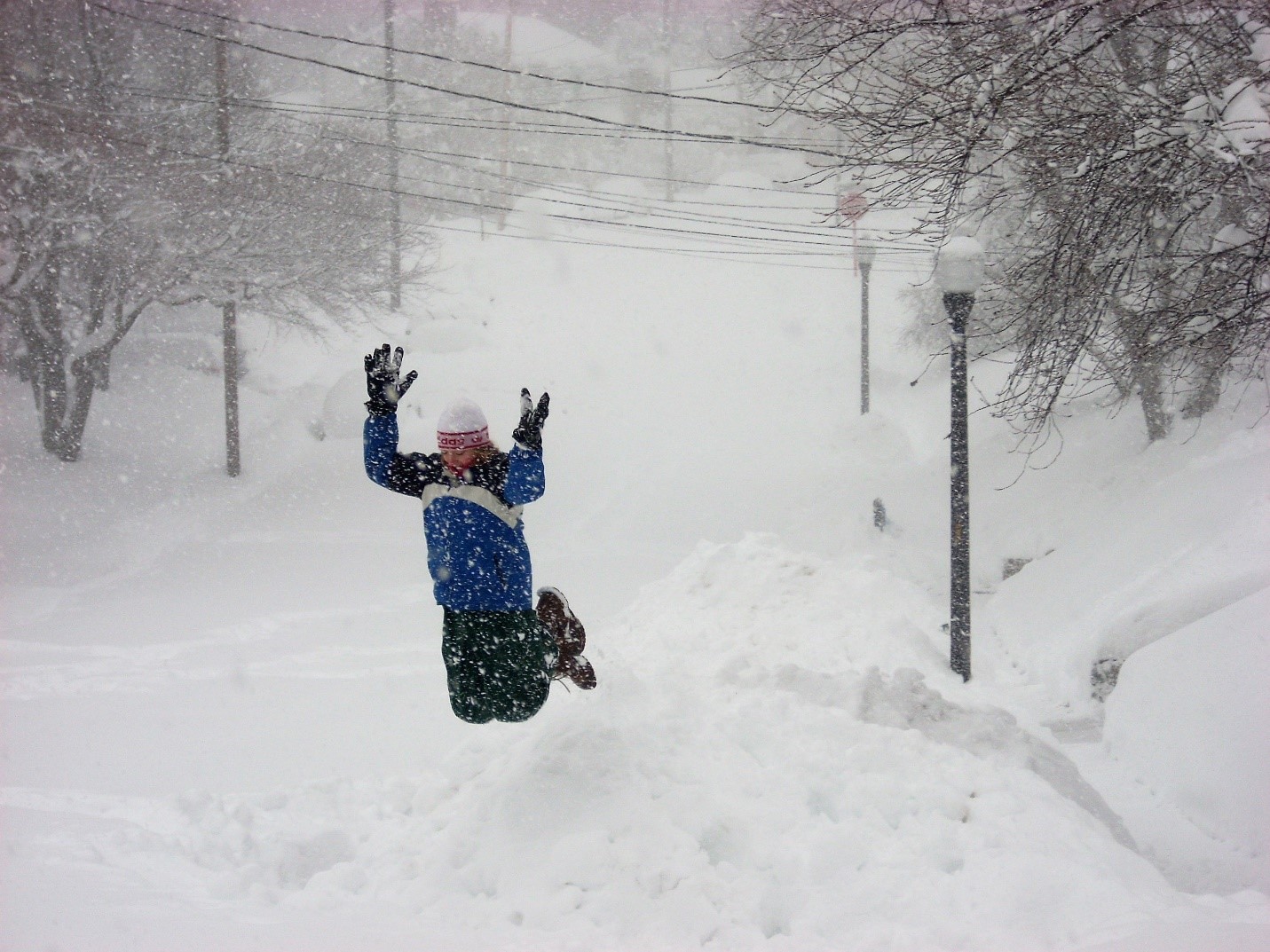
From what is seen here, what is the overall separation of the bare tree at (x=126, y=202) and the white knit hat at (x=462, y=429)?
11324 millimetres

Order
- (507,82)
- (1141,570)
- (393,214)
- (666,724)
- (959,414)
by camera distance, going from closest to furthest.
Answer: (666,724) → (959,414) → (1141,570) → (393,214) → (507,82)

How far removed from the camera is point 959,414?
7320mm

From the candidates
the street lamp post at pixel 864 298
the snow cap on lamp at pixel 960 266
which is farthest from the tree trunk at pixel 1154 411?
the snow cap on lamp at pixel 960 266

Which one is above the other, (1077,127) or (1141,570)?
(1077,127)

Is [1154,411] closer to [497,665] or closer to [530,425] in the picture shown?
[530,425]

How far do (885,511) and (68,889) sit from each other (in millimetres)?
13884

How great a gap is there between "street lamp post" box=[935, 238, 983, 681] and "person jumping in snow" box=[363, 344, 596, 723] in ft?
14.4

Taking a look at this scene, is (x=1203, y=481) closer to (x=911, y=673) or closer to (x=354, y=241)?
(x=911, y=673)

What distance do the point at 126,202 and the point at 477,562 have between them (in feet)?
45.1

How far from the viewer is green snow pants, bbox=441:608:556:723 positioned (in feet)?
13.5

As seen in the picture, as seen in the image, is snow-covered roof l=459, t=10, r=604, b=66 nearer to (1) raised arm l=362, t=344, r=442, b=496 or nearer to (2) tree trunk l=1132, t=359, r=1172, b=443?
(2) tree trunk l=1132, t=359, r=1172, b=443

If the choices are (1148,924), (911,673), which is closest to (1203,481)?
(911,673)

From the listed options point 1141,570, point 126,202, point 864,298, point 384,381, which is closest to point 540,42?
point 864,298

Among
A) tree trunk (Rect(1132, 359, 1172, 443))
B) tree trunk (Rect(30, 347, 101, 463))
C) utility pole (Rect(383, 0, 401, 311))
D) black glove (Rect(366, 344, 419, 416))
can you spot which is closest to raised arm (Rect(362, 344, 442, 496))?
black glove (Rect(366, 344, 419, 416))
